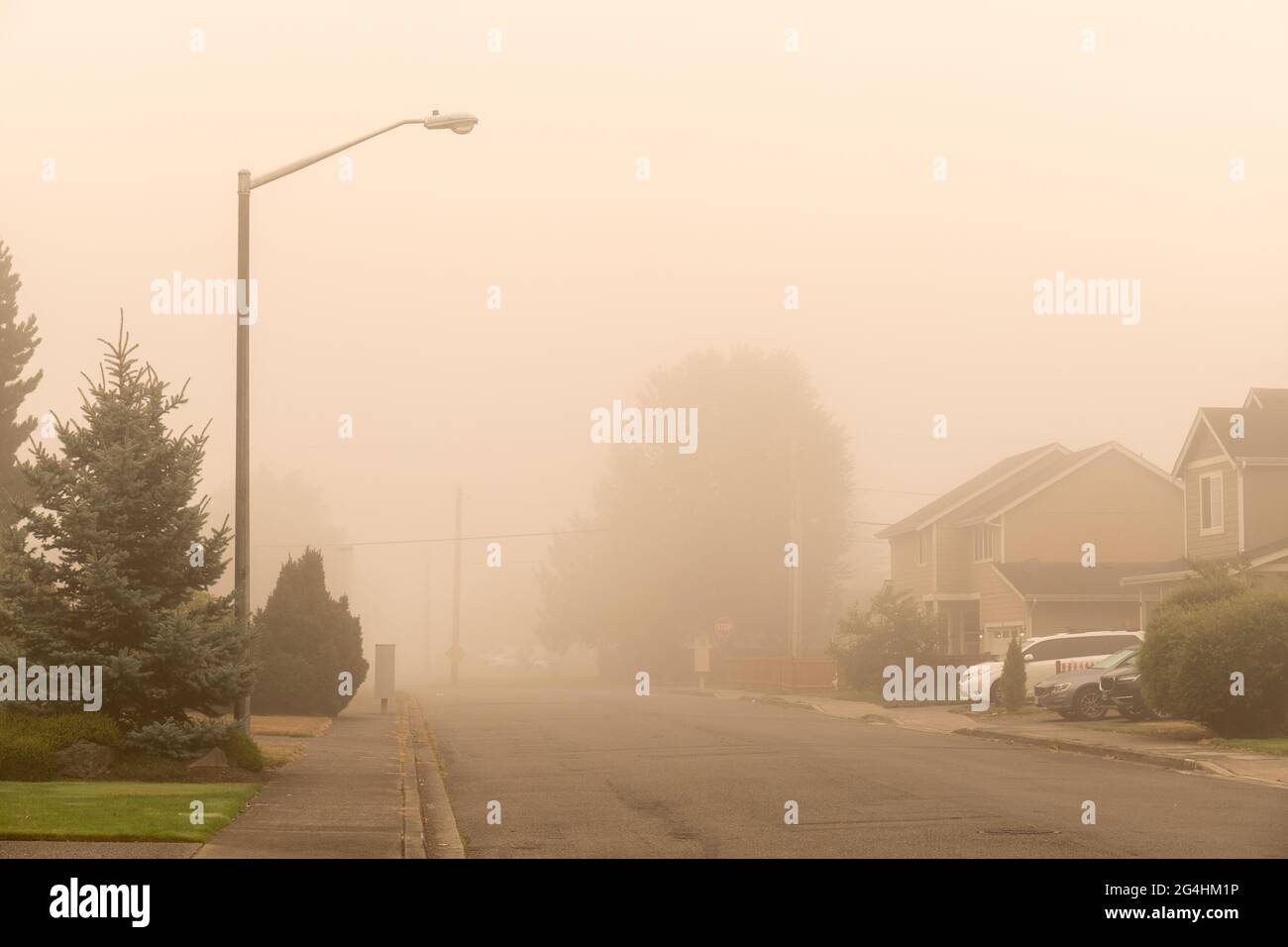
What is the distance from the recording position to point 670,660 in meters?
70.2

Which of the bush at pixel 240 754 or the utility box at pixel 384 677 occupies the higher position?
the bush at pixel 240 754

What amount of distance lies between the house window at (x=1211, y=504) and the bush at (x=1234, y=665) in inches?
589

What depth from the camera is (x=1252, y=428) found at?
38.9m

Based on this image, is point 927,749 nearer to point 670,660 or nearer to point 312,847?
point 312,847

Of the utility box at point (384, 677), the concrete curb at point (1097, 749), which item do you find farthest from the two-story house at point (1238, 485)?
the utility box at point (384, 677)

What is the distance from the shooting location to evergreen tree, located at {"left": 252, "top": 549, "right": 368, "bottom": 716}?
31.6 meters

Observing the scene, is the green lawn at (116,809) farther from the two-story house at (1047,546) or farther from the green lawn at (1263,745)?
the two-story house at (1047,546)

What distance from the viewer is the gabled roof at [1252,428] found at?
37.6 metres

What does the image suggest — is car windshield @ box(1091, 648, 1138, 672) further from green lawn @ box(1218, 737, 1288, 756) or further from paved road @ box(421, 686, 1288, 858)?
green lawn @ box(1218, 737, 1288, 756)
